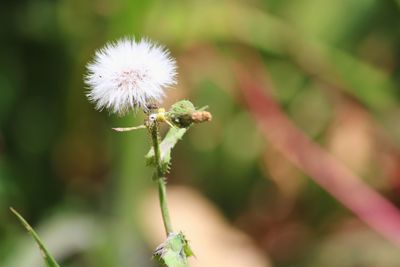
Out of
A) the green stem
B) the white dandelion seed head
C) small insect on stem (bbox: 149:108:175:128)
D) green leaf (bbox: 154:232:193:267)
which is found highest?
the white dandelion seed head

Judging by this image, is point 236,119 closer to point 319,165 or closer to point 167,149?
point 319,165

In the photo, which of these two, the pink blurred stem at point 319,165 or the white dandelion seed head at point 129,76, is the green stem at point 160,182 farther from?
the pink blurred stem at point 319,165

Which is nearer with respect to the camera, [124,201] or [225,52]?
[124,201]

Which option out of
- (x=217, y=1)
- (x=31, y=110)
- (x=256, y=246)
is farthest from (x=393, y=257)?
(x=31, y=110)

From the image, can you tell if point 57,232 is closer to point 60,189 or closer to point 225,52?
point 60,189

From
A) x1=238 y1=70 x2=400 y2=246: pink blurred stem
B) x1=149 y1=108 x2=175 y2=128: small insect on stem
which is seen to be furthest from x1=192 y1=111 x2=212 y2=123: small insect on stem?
x1=238 y1=70 x2=400 y2=246: pink blurred stem

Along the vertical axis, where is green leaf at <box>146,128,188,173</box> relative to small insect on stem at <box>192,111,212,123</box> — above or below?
above

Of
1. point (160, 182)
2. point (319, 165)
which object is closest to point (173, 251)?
point (160, 182)

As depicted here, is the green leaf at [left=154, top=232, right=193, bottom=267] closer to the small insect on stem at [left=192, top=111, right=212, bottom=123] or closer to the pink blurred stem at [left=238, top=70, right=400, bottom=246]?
the small insect on stem at [left=192, top=111, right=212, bottom=123]
